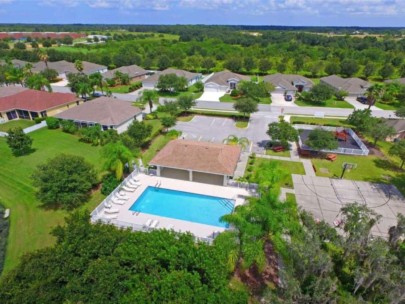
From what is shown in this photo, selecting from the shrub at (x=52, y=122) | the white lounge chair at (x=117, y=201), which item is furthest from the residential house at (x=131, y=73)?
the white lounge chair at (x=117, y=201)

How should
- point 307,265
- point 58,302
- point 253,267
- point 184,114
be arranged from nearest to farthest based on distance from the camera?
point 58,302 < point 307,265 < point 253,267 < point 184,114

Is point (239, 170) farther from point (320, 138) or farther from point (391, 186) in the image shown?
point (391, 186)

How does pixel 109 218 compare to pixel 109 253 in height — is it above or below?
below

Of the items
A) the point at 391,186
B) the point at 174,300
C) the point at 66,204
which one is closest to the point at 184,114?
the point at 66,204

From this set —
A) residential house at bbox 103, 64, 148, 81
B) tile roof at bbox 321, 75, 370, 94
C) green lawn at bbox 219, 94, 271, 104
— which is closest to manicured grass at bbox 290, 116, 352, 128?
green lawn at bbox 219, 94, 271, 104

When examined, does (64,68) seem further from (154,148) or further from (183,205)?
(183,205)

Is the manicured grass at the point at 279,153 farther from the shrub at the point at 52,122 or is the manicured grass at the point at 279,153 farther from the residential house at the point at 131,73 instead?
the residential house at the point at 131,73
